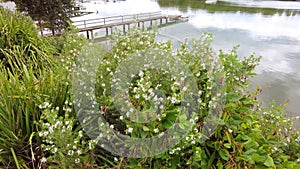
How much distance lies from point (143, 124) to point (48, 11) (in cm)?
1042

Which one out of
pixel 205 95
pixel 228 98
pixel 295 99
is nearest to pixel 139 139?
pixel 205 95

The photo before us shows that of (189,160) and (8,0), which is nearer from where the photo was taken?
(189,160)

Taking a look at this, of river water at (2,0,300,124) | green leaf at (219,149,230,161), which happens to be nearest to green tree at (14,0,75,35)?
river water at (2,0,300,124)

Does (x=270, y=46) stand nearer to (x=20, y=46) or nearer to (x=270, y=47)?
(x=270, y=47)

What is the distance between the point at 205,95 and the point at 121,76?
0.47 m

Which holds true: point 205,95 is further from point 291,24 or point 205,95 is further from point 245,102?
point 291,24

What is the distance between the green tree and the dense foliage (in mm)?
8552

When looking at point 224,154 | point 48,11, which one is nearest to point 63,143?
point 224,154

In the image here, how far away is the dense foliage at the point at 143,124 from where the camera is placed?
0.89 meters

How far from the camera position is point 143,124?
34.0 inches

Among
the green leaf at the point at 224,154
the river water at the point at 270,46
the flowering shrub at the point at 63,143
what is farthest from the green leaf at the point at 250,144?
the river water at the point at 270,46

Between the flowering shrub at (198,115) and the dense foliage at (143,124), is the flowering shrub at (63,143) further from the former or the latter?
the flowering shrub at (198,115)

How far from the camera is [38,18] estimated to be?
30.7 ft

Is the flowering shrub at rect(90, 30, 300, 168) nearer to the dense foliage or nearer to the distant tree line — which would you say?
the dense foliage
